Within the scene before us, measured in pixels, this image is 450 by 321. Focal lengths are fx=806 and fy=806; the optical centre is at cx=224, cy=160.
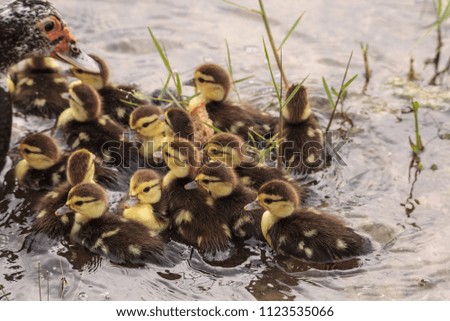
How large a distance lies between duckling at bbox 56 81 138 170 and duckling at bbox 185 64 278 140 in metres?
0.58

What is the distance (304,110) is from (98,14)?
2.57 meters

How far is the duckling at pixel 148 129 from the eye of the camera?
492 centimetres

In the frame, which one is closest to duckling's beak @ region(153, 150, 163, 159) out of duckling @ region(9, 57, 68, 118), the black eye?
duckling @ region(9, 57, 68, 118)

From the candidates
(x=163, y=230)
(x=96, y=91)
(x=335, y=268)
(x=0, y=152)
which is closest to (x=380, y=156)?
(x=335, y=268)

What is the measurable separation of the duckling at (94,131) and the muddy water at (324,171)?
491 millimetres

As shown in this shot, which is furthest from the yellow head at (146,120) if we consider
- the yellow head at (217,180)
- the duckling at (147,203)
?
the yellow head at (217,180)

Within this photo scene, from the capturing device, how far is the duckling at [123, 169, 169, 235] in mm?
4363

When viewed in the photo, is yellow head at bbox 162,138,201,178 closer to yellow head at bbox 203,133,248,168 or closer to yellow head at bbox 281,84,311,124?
yellow head at bbox 203,133,248,168

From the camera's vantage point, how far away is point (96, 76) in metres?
5.38

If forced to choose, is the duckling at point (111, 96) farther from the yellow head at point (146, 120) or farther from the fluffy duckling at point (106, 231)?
the fluffy duckling at point (106, 231)

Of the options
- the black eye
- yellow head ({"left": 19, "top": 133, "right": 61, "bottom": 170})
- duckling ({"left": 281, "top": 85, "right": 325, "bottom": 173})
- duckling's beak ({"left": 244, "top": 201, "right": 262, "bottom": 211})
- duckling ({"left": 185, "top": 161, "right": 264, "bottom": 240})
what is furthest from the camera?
the black eye

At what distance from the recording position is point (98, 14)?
677 centimetres
